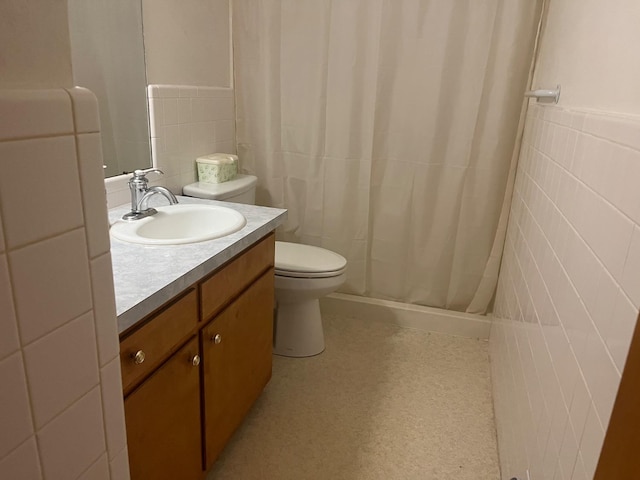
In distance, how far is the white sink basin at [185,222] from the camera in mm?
1457

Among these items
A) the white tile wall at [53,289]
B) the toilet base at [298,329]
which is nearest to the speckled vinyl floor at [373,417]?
the toilet base at [298,329]

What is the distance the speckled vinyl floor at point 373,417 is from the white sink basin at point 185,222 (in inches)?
29.5

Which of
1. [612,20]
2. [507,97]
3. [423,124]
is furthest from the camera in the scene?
[423,124]

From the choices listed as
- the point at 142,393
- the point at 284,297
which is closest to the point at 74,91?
the point at 142,393

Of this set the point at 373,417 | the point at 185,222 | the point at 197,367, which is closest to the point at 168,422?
the point at 197,367

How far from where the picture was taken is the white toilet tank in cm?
197

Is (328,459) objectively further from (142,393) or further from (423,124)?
(423,124)

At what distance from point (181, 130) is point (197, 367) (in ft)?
3.64

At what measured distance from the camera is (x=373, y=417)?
1.85 m

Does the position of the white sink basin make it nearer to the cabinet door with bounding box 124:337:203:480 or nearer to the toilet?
the toilet

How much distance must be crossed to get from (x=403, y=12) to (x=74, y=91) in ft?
6.18

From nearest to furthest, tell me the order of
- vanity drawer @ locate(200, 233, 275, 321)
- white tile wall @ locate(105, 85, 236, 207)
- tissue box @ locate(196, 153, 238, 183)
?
1. vanity drawer @ locate(200, 233, 275, 321)
2. white tile wall @ locate(105, 85, 236, 207)
3. tissue box @ locate(196, 153, 238, 183)

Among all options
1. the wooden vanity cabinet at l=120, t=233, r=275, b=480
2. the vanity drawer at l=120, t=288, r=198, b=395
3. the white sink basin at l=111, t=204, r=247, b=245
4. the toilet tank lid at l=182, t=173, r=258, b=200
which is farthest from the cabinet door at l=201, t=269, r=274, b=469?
the toilet tank lid at l=182, t=173, r=258, b=200

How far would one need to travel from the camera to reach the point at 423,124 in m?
2.23
